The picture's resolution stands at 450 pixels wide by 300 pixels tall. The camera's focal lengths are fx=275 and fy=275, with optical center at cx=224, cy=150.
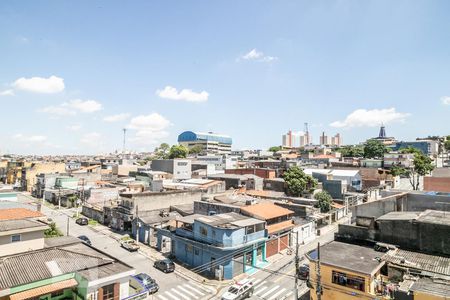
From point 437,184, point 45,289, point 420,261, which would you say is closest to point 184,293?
point 45,289

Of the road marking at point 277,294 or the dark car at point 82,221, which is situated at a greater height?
the dark car at point 82,221

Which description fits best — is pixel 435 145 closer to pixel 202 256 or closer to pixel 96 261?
pixel 202 256

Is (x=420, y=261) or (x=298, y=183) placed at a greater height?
(x=298, y=183)

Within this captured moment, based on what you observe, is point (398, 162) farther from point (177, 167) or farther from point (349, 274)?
point (349, 274)

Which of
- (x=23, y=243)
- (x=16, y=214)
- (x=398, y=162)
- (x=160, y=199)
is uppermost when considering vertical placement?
(x=398, y=162)

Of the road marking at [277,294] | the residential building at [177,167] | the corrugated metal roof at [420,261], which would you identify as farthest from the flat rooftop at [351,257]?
the residential building at [177,167]

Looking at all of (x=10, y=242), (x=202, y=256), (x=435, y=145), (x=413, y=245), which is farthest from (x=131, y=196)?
(x=435, y=145)

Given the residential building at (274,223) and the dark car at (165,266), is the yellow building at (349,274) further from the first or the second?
the dark car at (165,266)
